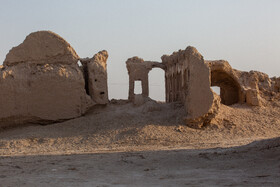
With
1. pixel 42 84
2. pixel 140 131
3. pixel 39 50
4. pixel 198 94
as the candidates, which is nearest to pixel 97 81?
pixel 42 84

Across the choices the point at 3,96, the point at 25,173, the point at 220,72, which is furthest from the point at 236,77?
the point at 25,173

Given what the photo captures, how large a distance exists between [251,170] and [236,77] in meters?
11.3

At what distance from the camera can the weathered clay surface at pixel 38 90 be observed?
1521cm

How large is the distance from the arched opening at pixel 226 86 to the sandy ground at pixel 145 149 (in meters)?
2.11

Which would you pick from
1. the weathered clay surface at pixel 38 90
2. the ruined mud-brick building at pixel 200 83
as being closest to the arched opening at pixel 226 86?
the ruined mud-brick building at pixel 200 83

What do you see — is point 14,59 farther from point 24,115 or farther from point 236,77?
point 236,77

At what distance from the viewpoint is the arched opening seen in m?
18.5

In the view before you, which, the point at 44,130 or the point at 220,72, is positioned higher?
the point at 220,72

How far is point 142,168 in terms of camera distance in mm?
7781

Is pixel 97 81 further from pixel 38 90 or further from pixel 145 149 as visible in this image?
pixel 145 149

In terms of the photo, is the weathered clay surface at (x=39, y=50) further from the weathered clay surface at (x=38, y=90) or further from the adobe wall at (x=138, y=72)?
the adobe wall at (x=138, y=72)

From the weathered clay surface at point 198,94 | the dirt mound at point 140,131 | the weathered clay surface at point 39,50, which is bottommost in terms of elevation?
the dirt mound at point 140,131

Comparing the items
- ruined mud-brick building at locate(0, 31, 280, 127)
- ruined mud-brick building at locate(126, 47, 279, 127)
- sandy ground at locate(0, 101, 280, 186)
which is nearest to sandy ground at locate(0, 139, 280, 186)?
sandy ground at locate(0, 101, 280, 186)

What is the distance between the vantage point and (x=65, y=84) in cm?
1533
